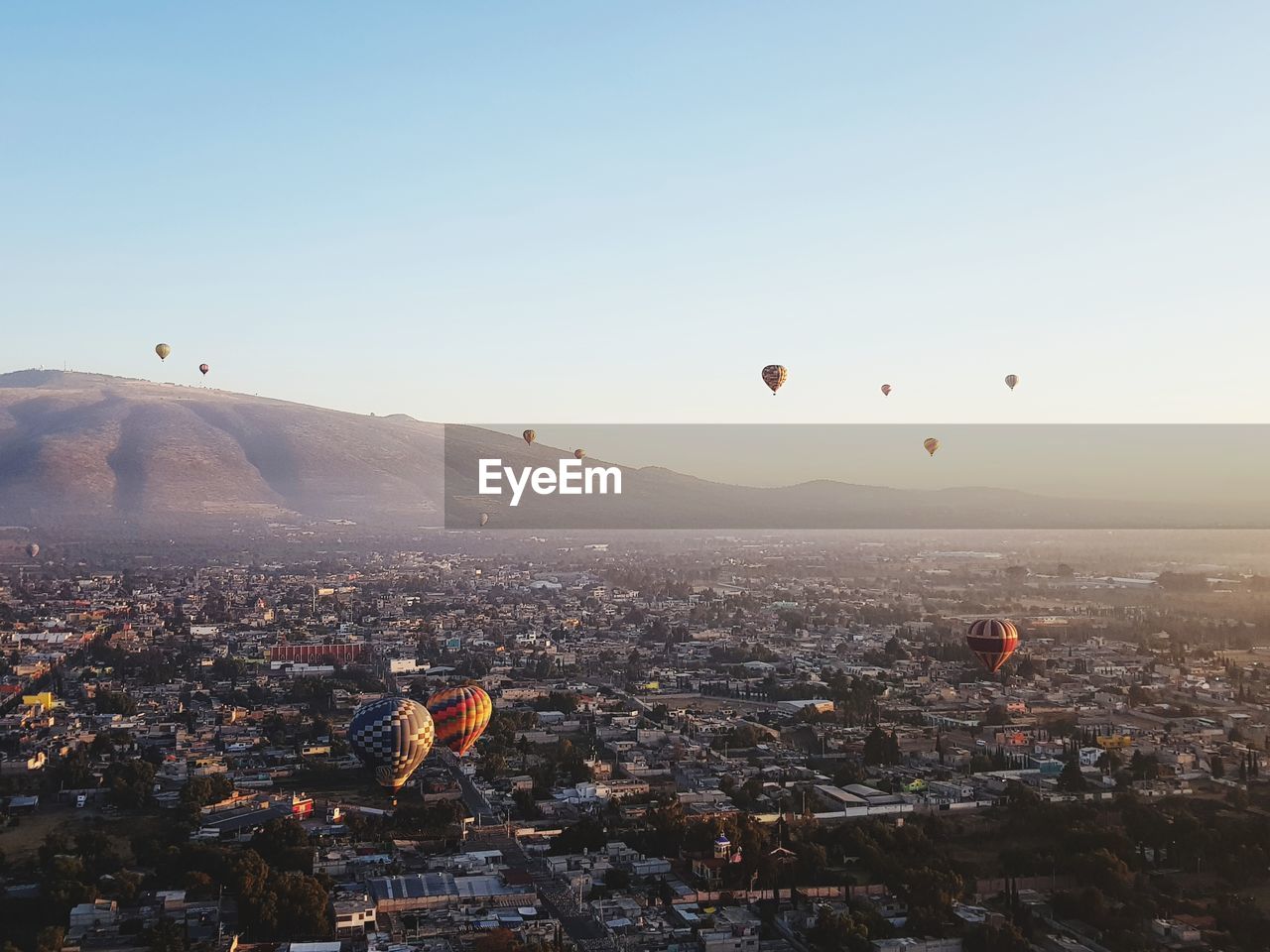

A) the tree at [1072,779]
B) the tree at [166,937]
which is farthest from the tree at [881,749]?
the tree at [166,937]

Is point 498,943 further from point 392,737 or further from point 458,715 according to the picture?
point 458,715

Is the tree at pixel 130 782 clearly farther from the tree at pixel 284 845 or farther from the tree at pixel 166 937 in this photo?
the tree at pixel 166 937

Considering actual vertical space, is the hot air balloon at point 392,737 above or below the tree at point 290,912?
above

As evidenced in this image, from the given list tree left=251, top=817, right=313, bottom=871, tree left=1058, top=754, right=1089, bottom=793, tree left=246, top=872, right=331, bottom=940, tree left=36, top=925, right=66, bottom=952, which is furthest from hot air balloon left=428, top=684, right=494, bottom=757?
tree left=1058, top=754, right=1089, bottom=793

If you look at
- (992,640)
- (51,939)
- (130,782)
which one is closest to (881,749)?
(992,640)

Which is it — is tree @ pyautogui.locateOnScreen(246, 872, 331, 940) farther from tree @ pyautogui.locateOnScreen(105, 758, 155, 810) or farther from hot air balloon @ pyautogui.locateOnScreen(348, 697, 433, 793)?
tree @ pyautogui.locateOnScreen(105, 758, 155, 810)

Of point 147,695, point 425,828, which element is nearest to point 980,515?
point 147,695

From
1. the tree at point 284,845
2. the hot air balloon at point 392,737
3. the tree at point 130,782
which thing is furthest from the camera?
the tree at point 130,782
